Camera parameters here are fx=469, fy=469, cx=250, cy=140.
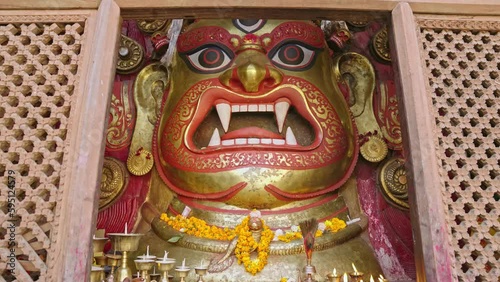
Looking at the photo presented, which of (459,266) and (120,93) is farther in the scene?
(120,93)

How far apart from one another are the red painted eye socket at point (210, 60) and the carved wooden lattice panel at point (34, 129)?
5.56ft

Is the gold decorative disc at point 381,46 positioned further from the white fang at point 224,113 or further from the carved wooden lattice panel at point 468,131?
the carved wooden lattice panel at point 468,131

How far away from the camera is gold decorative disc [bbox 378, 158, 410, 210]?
3805mm

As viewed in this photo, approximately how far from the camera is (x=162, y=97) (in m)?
4.34

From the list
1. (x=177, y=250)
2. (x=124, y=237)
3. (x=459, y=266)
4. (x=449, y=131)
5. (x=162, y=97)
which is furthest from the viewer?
(x=162, y=97)

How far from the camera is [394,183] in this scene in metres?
3.84

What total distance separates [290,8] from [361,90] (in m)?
2.12

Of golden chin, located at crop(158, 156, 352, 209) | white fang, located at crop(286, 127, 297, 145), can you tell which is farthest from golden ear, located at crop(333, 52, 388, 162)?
white fang, located at crop(286, 127, 297, 145)

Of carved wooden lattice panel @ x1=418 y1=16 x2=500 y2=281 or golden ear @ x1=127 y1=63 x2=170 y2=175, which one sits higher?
golden ear @ x1=127 y1=63 x2=170 y2=175

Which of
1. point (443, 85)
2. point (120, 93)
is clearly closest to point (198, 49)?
point (120, 93)

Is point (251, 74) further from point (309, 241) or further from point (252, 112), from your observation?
point (309, 241)

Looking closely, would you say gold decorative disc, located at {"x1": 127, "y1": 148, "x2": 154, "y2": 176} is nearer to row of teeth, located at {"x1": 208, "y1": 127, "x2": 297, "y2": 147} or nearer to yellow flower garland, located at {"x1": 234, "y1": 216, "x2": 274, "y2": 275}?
row of teeth, located at {"x1": 208, "y1": 127, "x2": 297, "y2": 147}

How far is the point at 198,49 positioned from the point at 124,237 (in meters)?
1.81

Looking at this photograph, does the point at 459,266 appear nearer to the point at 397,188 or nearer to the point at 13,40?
the point at 397,188
